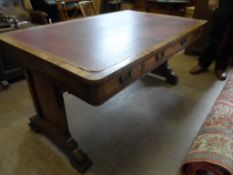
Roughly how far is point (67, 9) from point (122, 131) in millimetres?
2737

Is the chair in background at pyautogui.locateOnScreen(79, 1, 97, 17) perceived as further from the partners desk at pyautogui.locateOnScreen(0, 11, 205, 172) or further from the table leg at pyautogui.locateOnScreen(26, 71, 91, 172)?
the table leg at pyautogui.locateOnScreen(26, 71, 91, 172)

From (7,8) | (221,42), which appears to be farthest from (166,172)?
(7,8)

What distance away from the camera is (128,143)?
155 centimetres

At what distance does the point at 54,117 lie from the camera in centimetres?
144

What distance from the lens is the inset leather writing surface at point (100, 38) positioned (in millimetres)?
1008

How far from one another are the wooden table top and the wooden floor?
78cm

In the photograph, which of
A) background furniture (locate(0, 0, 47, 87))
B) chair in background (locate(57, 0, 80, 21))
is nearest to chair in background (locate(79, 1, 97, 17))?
chair in background (locate(57, 0, 80, 21))

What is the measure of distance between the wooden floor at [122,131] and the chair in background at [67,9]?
1.68m

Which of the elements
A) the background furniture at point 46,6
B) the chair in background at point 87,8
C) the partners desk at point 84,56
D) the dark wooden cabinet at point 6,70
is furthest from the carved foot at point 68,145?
the background furniture at point 46,6

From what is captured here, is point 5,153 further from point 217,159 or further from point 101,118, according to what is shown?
point 217,159

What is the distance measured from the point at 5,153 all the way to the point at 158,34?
1.41 meters

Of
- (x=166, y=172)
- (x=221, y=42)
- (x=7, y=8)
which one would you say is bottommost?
(x=166, y=172)

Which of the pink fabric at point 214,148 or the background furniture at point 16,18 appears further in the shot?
the background furniture at point 16,18

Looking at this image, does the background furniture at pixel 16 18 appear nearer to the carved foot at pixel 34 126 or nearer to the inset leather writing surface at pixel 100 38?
the carved foot at pixel 34 126
